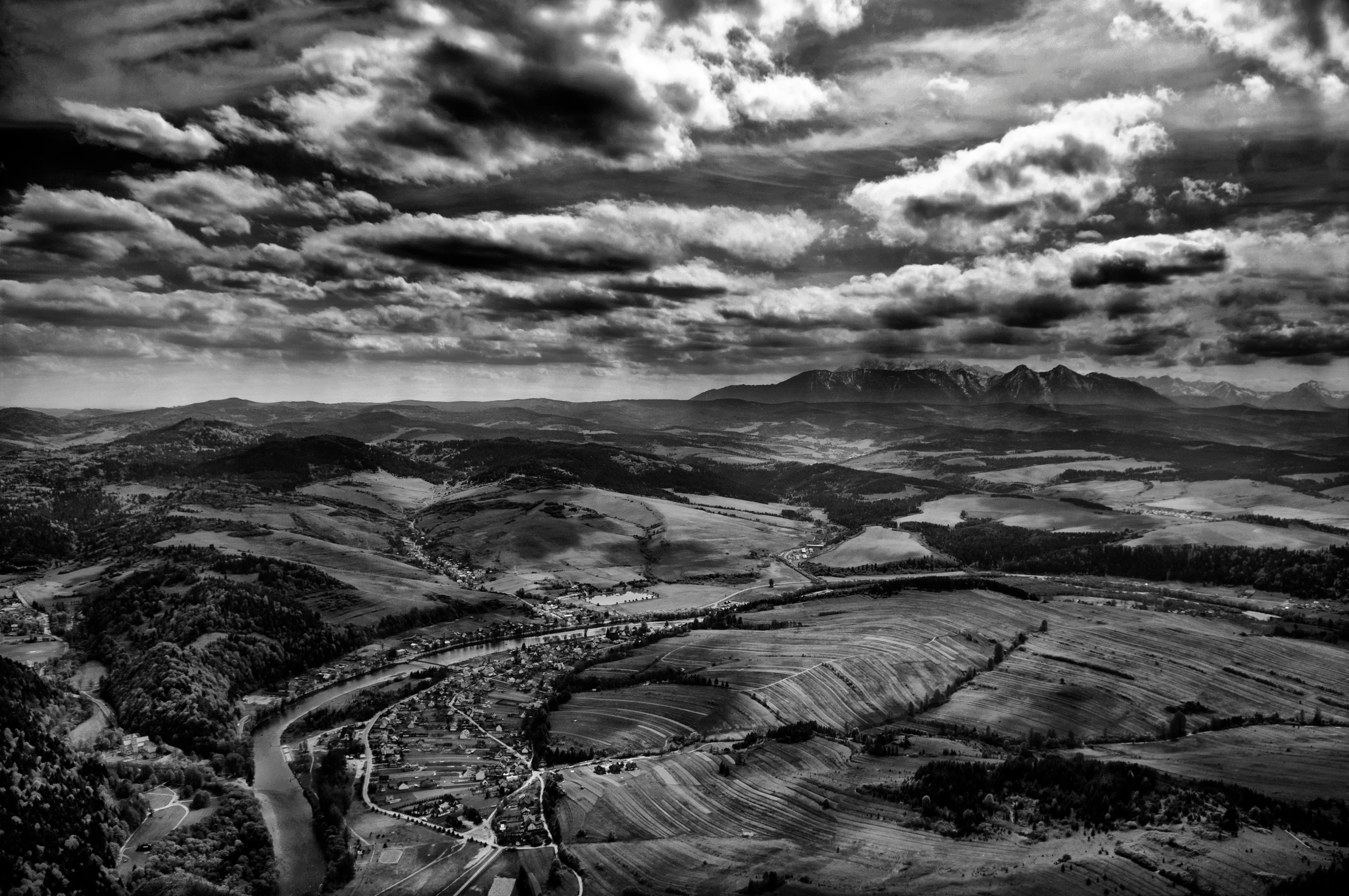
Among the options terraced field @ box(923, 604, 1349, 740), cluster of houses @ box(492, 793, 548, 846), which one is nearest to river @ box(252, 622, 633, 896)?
cluster of houses @ box(492, 793, 548, 846)

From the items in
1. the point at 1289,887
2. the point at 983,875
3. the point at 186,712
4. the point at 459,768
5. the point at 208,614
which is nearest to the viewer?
the point at 1289,887

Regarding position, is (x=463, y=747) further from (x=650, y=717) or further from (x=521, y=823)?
(x=650, y=717)

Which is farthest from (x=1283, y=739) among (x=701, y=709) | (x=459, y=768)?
(x=459, y=768)

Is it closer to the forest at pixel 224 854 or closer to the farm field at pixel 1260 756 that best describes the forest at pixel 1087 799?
the farm field at pixel 1260 756

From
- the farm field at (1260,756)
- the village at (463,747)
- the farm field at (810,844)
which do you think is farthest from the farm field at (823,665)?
the farm field at (1260,756)

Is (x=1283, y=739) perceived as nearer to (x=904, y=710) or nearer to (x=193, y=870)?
(x=904, y=710)
